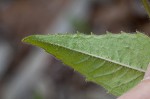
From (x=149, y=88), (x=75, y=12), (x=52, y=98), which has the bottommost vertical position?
(x=149, y=88)

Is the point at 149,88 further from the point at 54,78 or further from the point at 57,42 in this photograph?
the point at 54,78

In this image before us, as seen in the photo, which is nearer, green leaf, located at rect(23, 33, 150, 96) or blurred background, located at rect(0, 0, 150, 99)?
green leaf, located at rect(23, 33, 150, 96)

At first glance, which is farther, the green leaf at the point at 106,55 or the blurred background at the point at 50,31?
the blurred background at the point at 50,31

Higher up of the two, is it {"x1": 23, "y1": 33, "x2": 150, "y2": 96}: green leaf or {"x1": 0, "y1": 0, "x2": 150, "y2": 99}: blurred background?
{"x1": 0, "y1": 0, "x2": 150, "y2": 99}: blurred background

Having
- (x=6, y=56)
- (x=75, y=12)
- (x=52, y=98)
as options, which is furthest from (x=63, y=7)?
(x=52, y=98)

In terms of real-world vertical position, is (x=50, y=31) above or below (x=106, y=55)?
above
